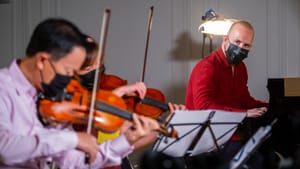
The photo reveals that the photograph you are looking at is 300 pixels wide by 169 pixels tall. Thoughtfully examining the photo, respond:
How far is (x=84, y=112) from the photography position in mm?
1365

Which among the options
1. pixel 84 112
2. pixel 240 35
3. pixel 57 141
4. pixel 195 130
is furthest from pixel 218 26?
pixel 57 141

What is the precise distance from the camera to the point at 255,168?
2041 millimetres

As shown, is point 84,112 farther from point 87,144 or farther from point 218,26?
point 218,26

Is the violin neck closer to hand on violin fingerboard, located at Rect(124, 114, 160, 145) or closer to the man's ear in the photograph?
hand on violin fingerboard, located at Rect(124, 114, 160, 145)

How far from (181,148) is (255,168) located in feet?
1.47

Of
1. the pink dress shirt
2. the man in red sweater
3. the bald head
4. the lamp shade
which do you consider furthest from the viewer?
the lamp shade

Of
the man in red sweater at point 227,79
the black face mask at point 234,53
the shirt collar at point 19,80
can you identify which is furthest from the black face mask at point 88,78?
the black face mask at point 234,53

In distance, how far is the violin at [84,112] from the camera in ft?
4.33

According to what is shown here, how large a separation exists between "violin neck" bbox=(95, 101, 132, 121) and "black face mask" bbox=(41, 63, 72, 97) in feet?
0.42

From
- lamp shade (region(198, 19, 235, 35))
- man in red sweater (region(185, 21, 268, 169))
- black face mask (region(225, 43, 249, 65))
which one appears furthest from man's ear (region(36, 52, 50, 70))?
lamp shade (region(198, 19, 235, 35))

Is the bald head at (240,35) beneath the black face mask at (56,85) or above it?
above

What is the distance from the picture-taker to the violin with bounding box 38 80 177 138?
1320 mm

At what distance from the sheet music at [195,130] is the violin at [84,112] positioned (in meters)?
0.20

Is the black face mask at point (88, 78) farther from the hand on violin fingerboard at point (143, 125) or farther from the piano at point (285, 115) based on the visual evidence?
the piano at point (285, 115)
